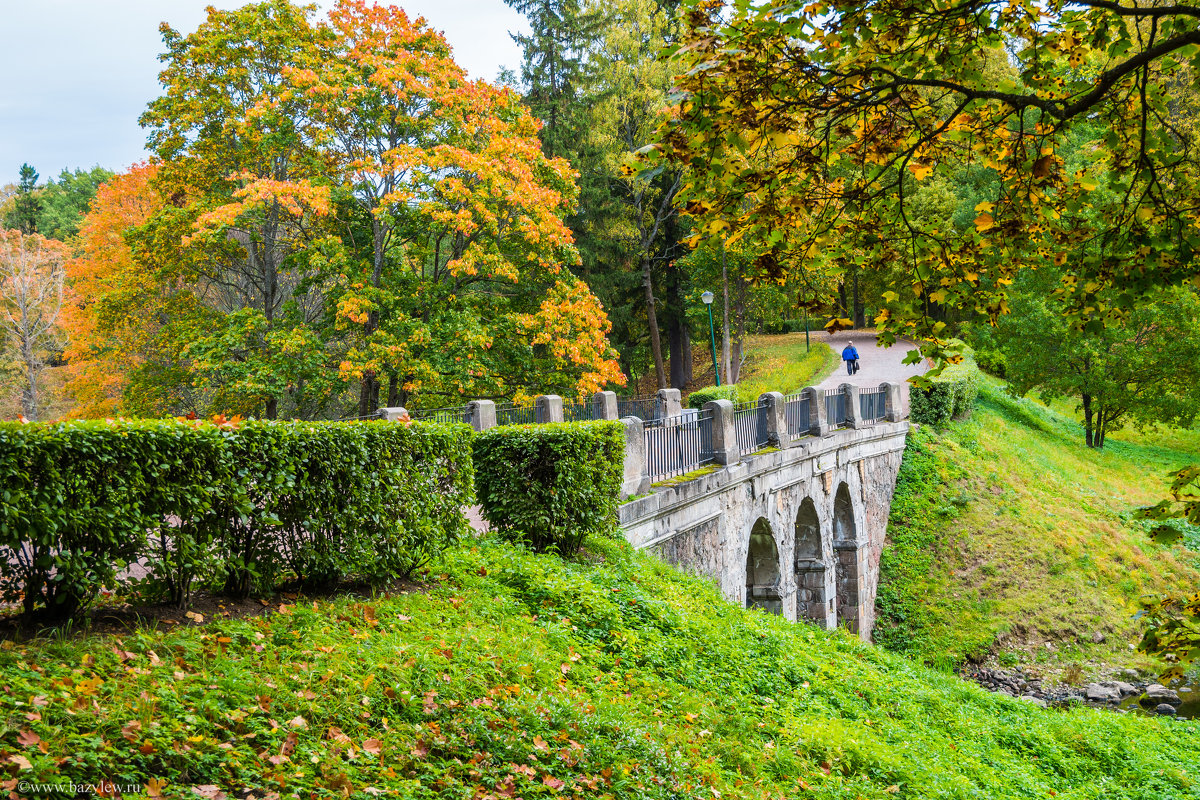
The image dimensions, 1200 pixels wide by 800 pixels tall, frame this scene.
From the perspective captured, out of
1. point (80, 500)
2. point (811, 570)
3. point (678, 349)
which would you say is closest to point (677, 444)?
point (811, 570)

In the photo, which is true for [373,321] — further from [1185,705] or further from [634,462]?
[1185,705]

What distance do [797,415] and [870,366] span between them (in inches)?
764

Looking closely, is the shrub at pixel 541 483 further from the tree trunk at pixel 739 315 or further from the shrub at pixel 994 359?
the shrub at pixel 994 359

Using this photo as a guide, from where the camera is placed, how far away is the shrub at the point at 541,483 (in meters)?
8.20

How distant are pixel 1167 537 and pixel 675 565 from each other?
22.6 ft

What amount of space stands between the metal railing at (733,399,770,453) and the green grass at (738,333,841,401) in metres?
15.5

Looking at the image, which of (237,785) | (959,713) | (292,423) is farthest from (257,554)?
(959,713)

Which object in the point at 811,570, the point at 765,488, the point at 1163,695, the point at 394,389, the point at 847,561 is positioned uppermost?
the point at 394,389

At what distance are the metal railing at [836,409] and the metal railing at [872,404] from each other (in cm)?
71

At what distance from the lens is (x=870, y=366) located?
111 ft

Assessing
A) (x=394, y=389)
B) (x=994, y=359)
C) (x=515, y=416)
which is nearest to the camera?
(x=515, y=416)

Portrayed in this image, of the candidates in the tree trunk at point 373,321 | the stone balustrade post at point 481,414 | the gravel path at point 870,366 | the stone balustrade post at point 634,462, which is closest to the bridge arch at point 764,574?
the stone balustrade post at point 634,462

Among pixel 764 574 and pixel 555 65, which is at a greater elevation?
pixel 555 65

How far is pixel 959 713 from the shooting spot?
10.2 m
